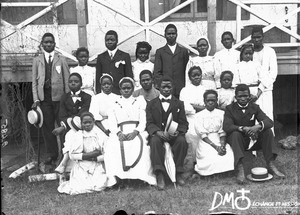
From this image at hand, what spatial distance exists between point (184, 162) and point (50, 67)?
2.26 meters

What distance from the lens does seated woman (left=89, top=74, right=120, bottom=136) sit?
5773 mm

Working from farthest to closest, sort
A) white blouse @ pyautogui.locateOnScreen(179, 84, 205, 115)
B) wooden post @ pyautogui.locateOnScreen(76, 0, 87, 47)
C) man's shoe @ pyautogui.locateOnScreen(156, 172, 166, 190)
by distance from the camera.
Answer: wooden post @ pyautogui.locateOnScreen(76, 0, 87, 47) → white blouse @ pyautogui.locateOnScreen(179, 84, 205, 115) → man's shoe @ pyautogui.locateOnScreen(156, 172, 166, 190)

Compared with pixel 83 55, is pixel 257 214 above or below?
below

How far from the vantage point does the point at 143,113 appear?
18.4ft

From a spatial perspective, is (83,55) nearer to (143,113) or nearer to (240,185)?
(143,113)

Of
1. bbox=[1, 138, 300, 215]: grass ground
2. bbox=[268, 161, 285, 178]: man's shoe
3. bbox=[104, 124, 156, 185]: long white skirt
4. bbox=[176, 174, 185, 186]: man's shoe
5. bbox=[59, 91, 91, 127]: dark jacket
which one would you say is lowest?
bbox=[1, 138, 300, 215]: grass ground

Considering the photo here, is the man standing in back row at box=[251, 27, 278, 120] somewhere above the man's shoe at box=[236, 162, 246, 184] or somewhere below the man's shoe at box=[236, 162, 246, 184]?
above

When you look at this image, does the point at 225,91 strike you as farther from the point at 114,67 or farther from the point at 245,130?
the point at 114,67

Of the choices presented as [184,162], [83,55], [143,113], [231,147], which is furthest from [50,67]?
[231,147]

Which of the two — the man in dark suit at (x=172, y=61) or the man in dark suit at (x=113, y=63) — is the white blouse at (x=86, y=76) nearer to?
the man in dark suit at (x=113, y=63)

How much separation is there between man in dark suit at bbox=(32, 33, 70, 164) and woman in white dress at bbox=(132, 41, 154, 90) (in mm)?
962

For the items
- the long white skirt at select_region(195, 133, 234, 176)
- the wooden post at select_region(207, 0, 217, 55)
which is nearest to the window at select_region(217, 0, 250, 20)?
the wooden post at select_region(207, 0, 217, 55)

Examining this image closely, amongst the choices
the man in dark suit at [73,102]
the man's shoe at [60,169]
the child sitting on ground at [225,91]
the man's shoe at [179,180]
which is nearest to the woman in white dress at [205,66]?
the child sitting on ground at [225,91]
